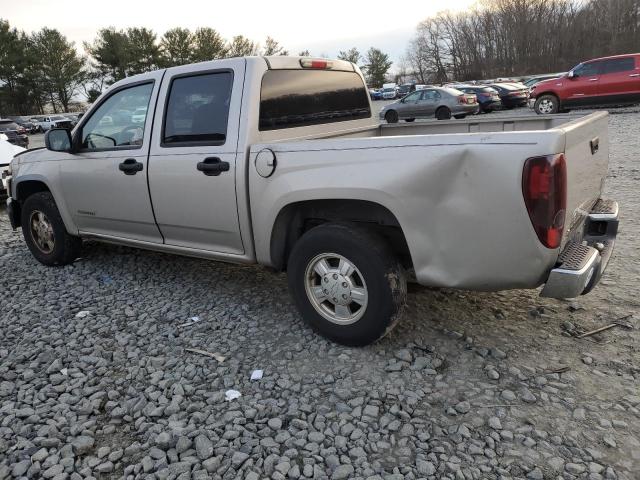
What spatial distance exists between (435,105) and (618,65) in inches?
259

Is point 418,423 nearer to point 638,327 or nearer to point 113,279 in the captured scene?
point 638,327

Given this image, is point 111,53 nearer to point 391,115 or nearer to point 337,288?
point 391,115

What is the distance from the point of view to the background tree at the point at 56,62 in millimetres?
61750

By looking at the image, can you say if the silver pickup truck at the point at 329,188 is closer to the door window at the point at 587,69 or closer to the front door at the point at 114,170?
the front door at the point at 114,170

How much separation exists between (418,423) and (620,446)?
3.13 feet

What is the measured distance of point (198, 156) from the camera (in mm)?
3920

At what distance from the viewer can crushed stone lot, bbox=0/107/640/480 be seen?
2537 millimetres

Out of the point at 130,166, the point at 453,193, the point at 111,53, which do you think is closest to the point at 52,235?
the point at 130,166

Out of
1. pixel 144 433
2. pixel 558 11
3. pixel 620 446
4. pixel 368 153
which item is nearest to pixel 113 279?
pixel 144 433

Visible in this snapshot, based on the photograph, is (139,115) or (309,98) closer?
(309,98)

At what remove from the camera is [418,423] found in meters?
2.77

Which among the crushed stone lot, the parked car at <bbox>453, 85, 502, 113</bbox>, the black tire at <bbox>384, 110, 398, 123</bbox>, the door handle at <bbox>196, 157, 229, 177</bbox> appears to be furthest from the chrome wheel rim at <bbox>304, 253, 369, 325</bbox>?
the parked car at <bbox>453, 85, 502, 113</bbox>

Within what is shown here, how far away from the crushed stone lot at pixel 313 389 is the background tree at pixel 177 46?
70321 mm

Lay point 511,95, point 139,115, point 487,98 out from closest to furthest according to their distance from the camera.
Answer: point 139,115 → point 487,98 → point 511,95
